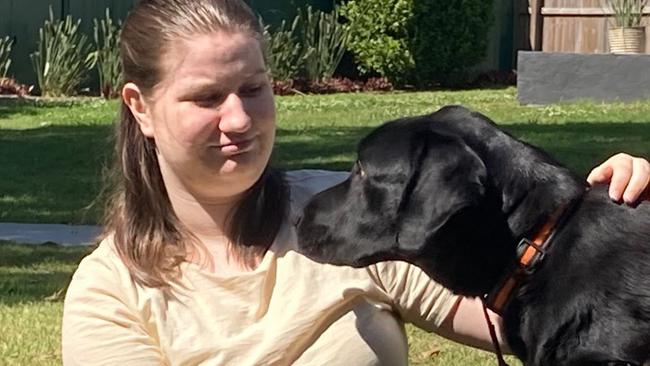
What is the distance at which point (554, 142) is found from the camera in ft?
34.9

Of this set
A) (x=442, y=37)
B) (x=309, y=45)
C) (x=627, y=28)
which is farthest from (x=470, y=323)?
(x=442, y=37)

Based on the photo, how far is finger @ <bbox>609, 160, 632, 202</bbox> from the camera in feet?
Answer: 11.0

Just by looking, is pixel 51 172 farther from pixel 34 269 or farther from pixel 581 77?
pixel 581 77

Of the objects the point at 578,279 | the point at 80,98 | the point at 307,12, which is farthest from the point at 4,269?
the point at 307,12

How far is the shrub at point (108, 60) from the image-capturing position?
15.8 meters

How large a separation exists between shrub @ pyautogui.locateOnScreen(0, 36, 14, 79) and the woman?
12882 mm

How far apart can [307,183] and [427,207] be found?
0.76 m

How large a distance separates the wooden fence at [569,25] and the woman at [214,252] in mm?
14735

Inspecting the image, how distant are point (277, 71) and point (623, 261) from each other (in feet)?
46.7

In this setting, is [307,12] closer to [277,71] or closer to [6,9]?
[277,71]

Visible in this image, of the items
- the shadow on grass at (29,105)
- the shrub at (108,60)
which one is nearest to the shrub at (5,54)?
the shadow on grass at (29,105)

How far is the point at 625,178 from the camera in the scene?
3.39 m

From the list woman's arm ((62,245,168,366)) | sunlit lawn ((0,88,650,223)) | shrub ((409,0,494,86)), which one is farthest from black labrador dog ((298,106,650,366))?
shrub ((409,0,494,86))

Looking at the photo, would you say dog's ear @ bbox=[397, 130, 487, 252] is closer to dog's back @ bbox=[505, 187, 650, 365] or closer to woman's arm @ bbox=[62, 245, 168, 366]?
dog's back @ bbox=[505, 187, 650, 365]
